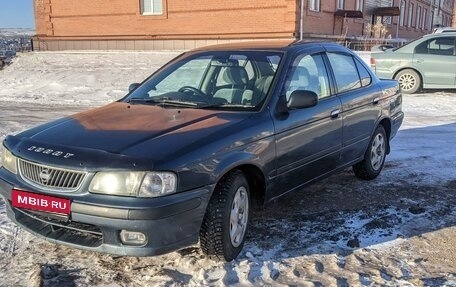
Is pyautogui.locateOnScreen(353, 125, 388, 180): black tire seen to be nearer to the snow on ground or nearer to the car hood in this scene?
the snow on ground

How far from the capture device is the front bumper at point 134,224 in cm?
311

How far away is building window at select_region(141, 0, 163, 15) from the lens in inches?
856

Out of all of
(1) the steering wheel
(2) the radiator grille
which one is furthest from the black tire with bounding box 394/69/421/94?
(2) the radiator grille

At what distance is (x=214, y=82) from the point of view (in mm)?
4551

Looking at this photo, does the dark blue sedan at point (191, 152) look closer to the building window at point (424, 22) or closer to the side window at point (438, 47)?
the side window at point (438, 47)

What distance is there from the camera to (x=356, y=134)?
5312 millimetres

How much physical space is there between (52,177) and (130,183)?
537mm

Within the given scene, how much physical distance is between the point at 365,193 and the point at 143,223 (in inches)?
119

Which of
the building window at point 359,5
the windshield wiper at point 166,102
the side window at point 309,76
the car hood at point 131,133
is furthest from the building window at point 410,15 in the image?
the car hood at point 131,133

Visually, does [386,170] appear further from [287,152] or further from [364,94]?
[287,152]

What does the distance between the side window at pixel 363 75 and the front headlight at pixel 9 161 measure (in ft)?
11.9

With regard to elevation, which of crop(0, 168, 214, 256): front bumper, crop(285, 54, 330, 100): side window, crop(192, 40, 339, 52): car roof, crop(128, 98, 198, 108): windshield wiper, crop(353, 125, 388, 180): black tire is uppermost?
crop(192, 40, 339, 52): car roof

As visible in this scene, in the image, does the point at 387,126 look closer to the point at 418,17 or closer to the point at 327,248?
Result: the point at 327,248

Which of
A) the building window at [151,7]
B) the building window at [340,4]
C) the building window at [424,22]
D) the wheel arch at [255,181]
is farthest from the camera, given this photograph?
the building window at [424,22]
